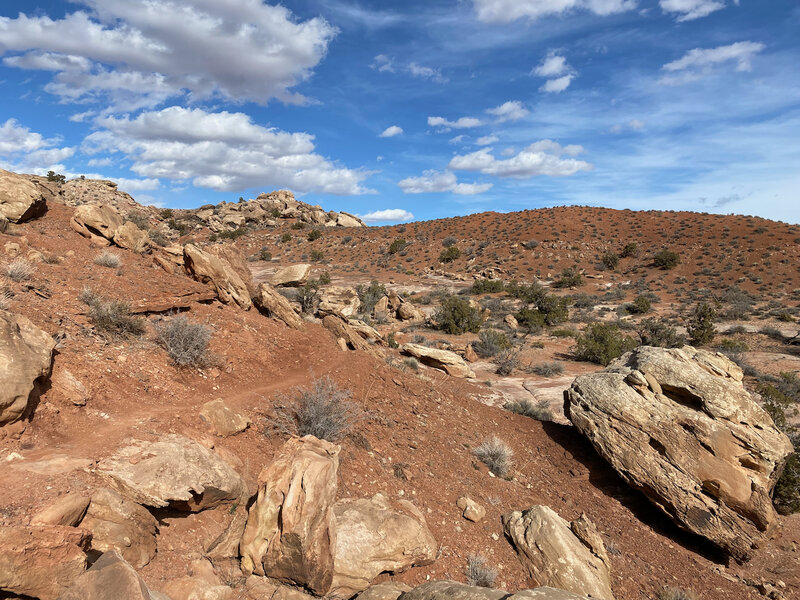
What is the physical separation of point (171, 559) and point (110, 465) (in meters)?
1.14

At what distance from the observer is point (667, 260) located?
4034cm

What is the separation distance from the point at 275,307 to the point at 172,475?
8.43 metres

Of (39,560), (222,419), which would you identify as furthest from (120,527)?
(222,419)

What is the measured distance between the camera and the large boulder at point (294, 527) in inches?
159

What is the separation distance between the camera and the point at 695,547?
730 cm

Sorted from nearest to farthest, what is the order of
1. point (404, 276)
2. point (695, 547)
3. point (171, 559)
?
point (171, 559)
point (695, 547)
point (404, 276)

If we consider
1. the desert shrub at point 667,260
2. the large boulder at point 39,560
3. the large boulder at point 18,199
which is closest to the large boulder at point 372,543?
the large boulder at point 39,560

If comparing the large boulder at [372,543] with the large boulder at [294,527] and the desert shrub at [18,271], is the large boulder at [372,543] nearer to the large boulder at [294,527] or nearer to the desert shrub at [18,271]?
the large boulder at [294,527]

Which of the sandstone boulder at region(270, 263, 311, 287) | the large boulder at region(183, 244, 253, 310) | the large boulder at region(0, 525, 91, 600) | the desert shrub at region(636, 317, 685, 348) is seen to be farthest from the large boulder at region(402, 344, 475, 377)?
the large boulder at region(0, 525, 91, 600)

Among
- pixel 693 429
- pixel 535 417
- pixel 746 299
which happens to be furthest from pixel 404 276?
pixel 693 429

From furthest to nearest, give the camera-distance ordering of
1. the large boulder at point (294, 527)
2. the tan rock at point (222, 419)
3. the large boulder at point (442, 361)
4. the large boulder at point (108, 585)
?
the large boulder at point (442, 361) → the tan rock at point (222, 419) → the large boulder at point (294, 527) → the large boulder at point (108, 585)

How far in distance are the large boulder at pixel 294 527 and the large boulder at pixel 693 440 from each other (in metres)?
6.19

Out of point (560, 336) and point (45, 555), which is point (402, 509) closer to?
point (45, 555)

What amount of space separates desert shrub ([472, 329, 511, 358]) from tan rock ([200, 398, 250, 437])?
13356 millimetres
